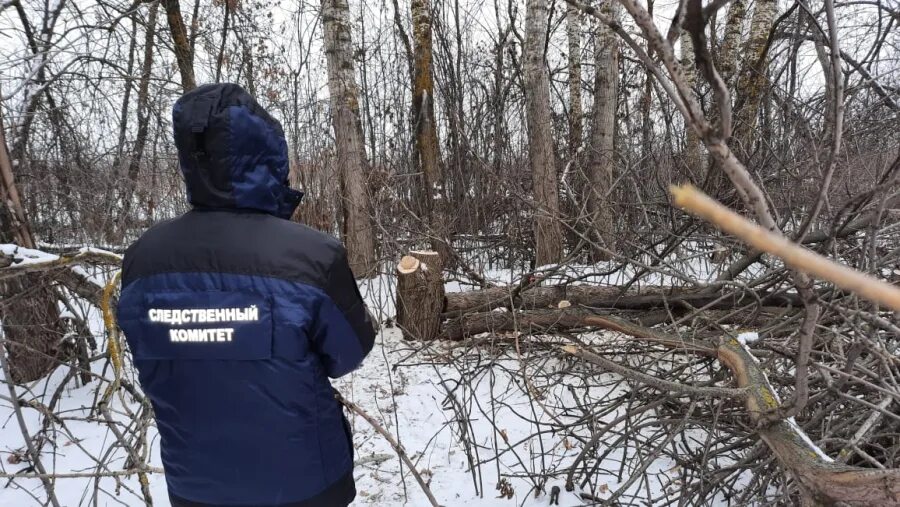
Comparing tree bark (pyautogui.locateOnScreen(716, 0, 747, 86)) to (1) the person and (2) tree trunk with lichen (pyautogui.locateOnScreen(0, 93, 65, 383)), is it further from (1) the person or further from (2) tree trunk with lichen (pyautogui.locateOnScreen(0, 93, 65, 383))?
(2) tree trunk with lichen (pyautogui.locateOnScreen(0, 93, 65, 383))

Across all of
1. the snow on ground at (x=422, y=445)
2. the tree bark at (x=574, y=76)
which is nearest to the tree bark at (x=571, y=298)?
the snow on ground at (x=422, y=445)

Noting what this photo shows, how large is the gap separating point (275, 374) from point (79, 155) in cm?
648

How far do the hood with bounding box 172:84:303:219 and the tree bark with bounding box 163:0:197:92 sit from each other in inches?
263

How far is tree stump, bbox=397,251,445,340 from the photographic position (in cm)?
398

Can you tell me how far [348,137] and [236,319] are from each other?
13.1 ft

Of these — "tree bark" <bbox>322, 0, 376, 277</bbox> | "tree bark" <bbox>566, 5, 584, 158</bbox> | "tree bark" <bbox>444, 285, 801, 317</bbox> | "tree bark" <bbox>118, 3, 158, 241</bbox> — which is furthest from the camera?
"tree bark" <bbox>566, 5, 584, 158</bbox>

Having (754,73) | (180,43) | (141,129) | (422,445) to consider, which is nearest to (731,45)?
(754,73)

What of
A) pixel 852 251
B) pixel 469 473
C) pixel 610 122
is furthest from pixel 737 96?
pixel 469 473

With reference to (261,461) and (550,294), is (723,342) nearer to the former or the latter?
(261,461)

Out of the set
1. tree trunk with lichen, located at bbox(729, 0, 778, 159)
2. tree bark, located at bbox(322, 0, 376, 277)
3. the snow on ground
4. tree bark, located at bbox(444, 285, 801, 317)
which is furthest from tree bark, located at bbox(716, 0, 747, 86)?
tree bark, located at bbox(322, 0, 376, 277)

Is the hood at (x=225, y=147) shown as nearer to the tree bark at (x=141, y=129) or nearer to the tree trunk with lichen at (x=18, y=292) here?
the tree trunk with lichen at (x=18, y=292)

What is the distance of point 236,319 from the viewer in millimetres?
1328

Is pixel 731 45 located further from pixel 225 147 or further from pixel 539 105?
pixel 225 147

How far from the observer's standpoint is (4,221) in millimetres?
3117
